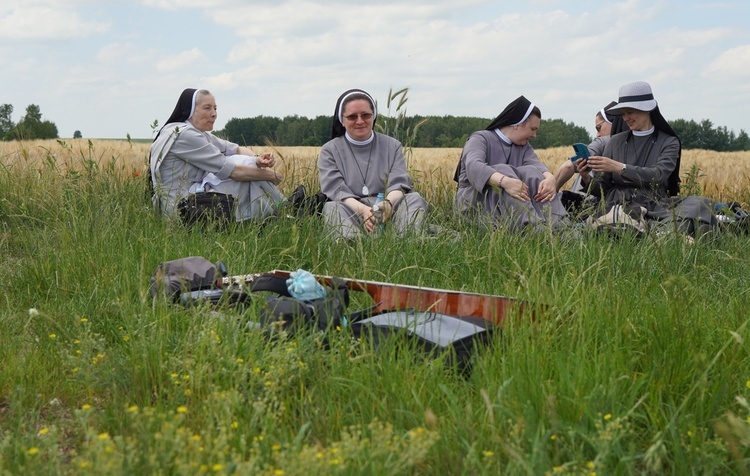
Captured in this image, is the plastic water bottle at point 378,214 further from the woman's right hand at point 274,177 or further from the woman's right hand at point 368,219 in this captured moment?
the woman's right hand at point 274,177

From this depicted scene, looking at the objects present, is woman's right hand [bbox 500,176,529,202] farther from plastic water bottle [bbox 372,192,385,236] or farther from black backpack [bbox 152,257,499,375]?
black backpack [bbox 152,257,499,375]

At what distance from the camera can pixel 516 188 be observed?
21.4 ft

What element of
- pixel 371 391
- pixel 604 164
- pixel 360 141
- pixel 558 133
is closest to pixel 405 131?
pixel 360 141

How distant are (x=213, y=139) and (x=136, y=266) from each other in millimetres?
2975

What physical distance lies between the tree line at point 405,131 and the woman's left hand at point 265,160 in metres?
0.56

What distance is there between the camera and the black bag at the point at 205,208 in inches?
246

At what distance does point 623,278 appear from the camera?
4512 mm

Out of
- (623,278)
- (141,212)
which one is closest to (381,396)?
(623,278)

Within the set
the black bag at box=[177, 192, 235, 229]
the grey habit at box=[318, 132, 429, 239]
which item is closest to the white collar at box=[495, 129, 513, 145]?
the grey habit at box=[318, 132, 429, 239]

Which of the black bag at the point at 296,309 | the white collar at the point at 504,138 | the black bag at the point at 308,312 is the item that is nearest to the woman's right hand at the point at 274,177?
the white collar at the point at 504,138

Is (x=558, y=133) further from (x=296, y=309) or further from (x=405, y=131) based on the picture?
(x=296, y=309)

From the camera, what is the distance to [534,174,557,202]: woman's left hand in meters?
6.67

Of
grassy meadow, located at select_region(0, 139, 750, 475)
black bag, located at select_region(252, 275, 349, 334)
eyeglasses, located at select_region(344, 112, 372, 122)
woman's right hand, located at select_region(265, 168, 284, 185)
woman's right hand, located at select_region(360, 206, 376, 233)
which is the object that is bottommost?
grassy meadow, located at select_region(0, 139, 750, 475)

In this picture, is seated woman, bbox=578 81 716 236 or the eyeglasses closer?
the eyeglasses
